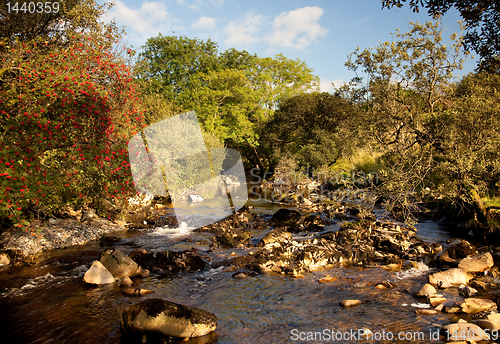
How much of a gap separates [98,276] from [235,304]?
464 cm

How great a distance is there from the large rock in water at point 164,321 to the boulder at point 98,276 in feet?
11.1

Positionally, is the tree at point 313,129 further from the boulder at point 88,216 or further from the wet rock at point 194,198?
the boulder at point 88,216

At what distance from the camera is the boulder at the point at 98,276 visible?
10.1 meters

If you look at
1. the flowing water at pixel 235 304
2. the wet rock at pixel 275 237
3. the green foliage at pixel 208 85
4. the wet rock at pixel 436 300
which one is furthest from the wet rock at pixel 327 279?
the green foliage at pixel 208 85

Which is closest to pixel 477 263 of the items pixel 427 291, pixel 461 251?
pixel 461 251

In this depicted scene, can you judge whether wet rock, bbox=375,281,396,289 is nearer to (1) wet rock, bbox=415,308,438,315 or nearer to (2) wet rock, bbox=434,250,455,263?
(1) wet rock, bbox=415,308,438,315

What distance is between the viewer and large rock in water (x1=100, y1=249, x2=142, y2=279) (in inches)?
416

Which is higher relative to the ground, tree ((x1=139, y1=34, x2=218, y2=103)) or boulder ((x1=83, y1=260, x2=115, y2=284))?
tree ((x1=139, y1=34, x2=218, y2=103))

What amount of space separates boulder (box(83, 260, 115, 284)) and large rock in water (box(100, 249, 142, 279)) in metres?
0.23

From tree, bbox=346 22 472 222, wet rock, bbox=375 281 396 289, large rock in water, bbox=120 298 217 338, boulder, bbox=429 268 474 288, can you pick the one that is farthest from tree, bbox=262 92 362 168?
large rock in water, bbox=120 298 217 338

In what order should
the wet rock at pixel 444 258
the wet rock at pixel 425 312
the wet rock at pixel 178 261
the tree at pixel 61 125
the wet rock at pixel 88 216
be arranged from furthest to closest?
the wet rock at pixel 88 216 → the wet rock at pixel 178 261 → the wet rock at pixel 444 258 → the tree at pixel 61 125 → the wet rock at pixel 425 312

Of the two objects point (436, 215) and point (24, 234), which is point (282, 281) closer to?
point (24, 234)

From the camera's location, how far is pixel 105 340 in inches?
275

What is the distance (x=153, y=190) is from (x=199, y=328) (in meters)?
17.6
